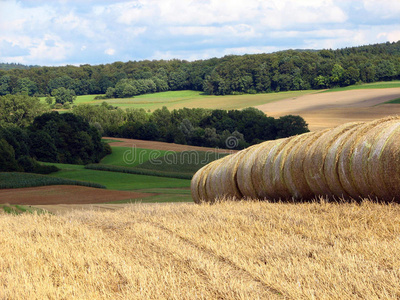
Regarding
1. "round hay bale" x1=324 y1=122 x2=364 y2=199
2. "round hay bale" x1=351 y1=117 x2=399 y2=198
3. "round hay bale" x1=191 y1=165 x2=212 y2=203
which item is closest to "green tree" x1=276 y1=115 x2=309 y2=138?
"round hay bale" x1=191 y1=165 x2=212 y2=203

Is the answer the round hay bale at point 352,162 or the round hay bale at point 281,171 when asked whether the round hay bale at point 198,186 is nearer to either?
the round hay bale at point 281,171

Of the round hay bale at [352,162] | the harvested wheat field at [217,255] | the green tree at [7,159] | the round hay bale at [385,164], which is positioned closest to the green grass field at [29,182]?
the green tree at [7,159]

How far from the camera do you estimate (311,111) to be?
74.7 meters

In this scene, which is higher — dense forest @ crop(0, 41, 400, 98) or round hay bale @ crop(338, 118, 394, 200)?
dense forest @ crop(0, 41, 400, 98)

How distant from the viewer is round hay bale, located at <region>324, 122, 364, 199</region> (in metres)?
8.72

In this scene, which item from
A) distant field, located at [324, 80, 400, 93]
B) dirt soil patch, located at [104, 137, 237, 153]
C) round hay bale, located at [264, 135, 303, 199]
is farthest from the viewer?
distant field, located at [324, 80, 400, 93]

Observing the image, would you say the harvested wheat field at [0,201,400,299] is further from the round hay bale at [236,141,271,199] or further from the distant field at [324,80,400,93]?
the distant field at [324,80,400,93]

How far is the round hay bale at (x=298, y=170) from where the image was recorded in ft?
31.6

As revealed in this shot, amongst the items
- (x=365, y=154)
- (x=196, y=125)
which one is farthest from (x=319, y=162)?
(x=196, y=125)

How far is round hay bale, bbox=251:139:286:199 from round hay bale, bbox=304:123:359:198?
1257 millimetres

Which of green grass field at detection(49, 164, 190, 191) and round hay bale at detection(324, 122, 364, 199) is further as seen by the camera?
green grass field at detection(49, 164, 190, 191)

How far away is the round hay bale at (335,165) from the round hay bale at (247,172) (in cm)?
248

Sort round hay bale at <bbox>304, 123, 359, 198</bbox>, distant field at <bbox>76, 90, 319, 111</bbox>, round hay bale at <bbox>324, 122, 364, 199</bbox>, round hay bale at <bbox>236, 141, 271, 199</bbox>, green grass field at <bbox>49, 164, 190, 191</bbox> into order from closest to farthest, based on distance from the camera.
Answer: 1. round hay bale at <bbox>324, 122, 364, 199</bbox>
2. round hay bale at <bbox>304, 123, 359, 198</bbox>
3. round hay bale at <bbox>236, 141, 271, 199</bbox>
4. green grass field at <bbox>49, 164, 190, 191</bbox>
5. distant field at <bbox>76, 90, 319, 111</bbox>

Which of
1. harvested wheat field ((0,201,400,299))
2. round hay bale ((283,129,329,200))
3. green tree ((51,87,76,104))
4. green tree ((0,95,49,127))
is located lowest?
harvested wheat field ((0,201,400,299))
